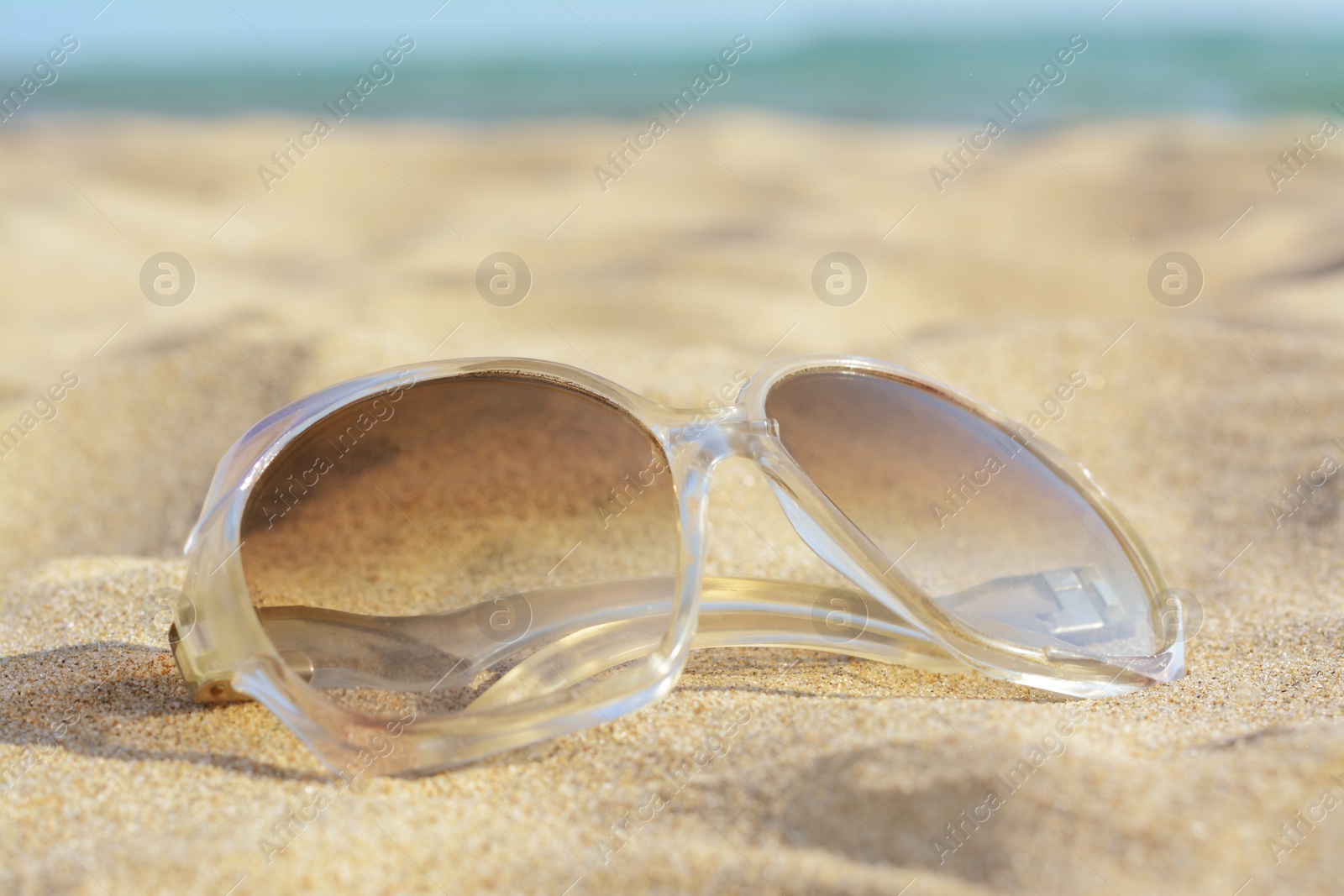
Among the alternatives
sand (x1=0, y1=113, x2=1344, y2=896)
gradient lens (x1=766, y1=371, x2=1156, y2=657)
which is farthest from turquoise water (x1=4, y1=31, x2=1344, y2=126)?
gradient lens (x1=766, y1=371, x2=1156, y2=657)

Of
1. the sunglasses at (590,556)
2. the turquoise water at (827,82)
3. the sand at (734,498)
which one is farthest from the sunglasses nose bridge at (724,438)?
the turquoise water at (827,82)

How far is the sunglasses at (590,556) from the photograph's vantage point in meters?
1.06

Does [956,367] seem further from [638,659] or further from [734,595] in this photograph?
[638,659]

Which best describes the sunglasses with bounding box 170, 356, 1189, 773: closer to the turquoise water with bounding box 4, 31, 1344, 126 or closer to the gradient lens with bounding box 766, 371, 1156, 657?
the gradient lens with bounding box 766, 371, 1156, 657

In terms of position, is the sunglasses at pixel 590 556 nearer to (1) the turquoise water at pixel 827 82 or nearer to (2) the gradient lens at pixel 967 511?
(2) the gradient lens at pixel 967 511

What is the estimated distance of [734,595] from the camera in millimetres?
1314

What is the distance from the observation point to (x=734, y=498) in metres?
1.92

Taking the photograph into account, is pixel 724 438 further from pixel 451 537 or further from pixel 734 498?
pixel 734 498

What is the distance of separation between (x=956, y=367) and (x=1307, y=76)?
12.3m

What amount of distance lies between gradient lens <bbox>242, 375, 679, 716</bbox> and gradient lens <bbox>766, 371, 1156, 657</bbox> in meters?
0.26

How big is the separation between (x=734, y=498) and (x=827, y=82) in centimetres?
1348

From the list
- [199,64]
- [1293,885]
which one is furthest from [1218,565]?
[199,64]

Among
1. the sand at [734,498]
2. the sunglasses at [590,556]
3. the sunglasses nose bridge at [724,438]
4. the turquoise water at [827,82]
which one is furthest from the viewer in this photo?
the turquoise water at [827,82]

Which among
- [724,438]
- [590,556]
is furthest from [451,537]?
[724,438]
